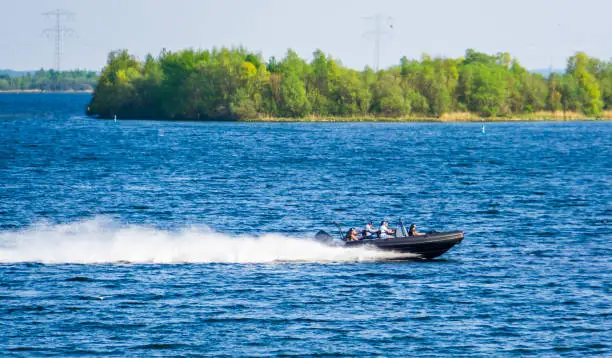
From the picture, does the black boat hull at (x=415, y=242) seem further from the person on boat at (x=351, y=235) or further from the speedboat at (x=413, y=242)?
the person on boat at (x=351, y=235)

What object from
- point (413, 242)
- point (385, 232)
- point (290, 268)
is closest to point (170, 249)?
point (290, 268)

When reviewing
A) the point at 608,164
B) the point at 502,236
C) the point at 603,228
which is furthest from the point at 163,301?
the point at 608,164

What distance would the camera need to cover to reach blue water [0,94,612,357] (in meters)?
38.4

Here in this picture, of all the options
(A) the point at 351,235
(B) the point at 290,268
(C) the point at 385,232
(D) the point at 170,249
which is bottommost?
(B) the point at 290,268

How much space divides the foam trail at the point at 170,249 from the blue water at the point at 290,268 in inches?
4.5

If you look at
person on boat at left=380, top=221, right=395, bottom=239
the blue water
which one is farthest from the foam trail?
person on boat at left=380, top=221, right=395, bottom=239

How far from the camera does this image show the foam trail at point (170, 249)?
52.4 meters

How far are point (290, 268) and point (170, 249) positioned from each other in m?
7.55

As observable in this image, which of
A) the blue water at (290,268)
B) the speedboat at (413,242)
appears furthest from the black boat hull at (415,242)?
the blue water at (290,268)

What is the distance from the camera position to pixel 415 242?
51.1 metres

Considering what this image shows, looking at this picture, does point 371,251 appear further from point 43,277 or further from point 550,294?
point 43,277

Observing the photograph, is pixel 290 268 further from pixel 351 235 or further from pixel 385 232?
pixel 385 232

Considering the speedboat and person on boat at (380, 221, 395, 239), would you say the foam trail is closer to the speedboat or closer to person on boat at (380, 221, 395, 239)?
the speedboat

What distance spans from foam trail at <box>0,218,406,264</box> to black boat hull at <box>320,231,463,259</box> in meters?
0.51
